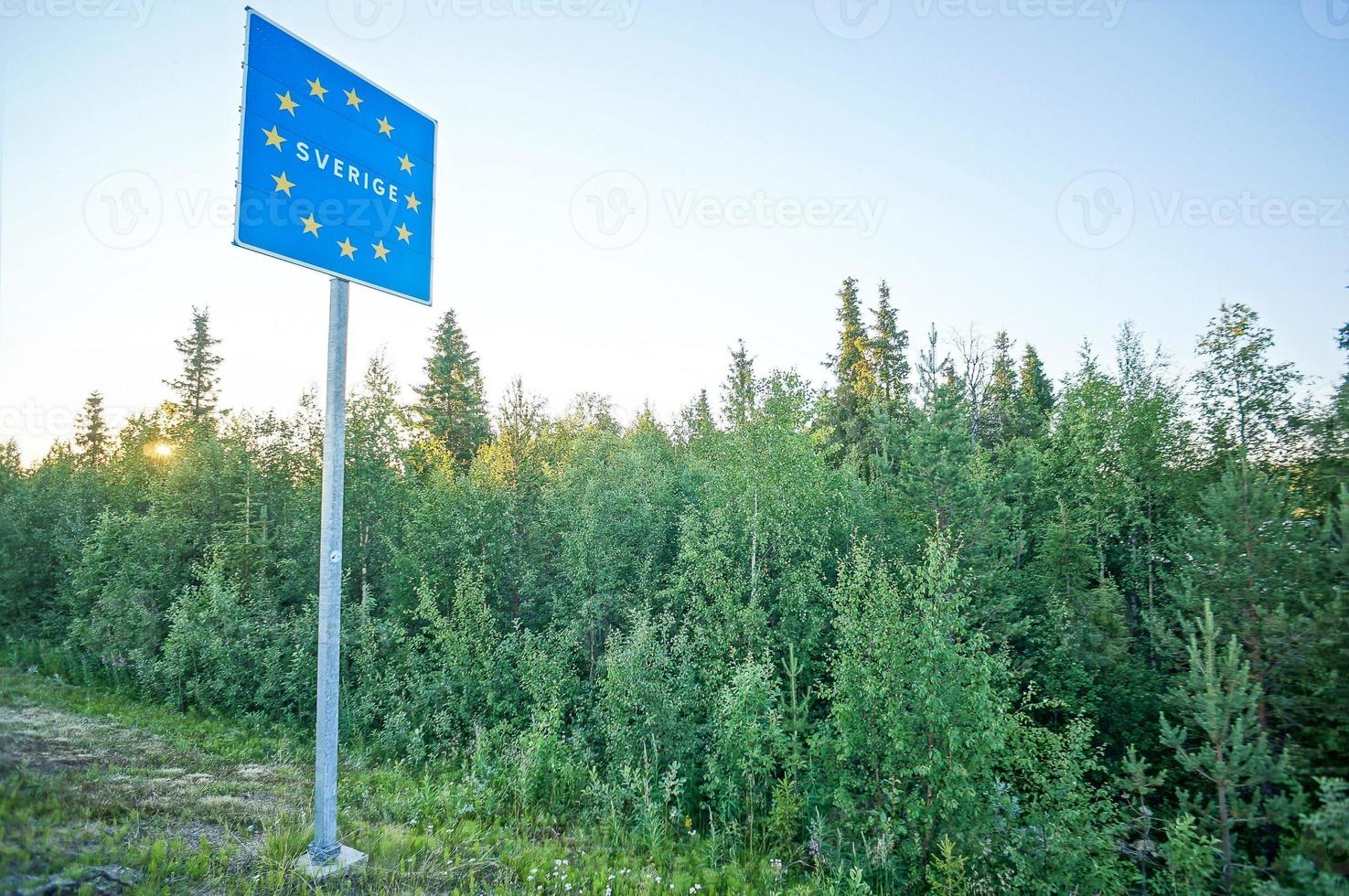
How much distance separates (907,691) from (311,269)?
6933 mm

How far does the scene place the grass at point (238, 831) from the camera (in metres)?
2.92

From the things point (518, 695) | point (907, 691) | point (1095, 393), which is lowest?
point (518, 695)

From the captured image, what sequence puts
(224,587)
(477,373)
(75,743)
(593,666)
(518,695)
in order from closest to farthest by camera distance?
(75,743) → (518,695) → (593,666) → (224,587) → (477,373)

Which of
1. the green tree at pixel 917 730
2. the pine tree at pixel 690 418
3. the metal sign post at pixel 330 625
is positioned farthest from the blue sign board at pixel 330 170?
the pine tree at pixel 690 418

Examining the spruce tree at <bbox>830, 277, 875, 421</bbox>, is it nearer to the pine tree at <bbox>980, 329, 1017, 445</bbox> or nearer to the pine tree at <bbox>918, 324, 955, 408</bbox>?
the pine tree at <bbox>980, 329, 1017, 445</bbox>

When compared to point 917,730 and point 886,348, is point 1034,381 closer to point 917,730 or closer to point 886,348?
point 886,348

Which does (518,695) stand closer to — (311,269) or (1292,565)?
(311,269)

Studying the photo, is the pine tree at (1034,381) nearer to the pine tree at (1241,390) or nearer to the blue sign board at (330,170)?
the pine tree at (1241,390)

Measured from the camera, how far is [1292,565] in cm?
776

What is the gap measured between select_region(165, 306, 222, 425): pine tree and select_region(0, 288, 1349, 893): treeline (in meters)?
13.4

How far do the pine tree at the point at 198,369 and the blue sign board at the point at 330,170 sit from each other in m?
34.9

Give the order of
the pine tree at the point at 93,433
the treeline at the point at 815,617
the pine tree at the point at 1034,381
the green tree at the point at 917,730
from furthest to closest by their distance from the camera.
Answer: the pine tree at the point at 1034,381, the pine tree at the point at 93,433, the treeline at the point at 815,617, the green tree at the point at 917,730

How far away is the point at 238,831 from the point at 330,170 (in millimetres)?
5051

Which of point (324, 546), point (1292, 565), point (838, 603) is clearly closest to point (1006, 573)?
point (1292, 565)
